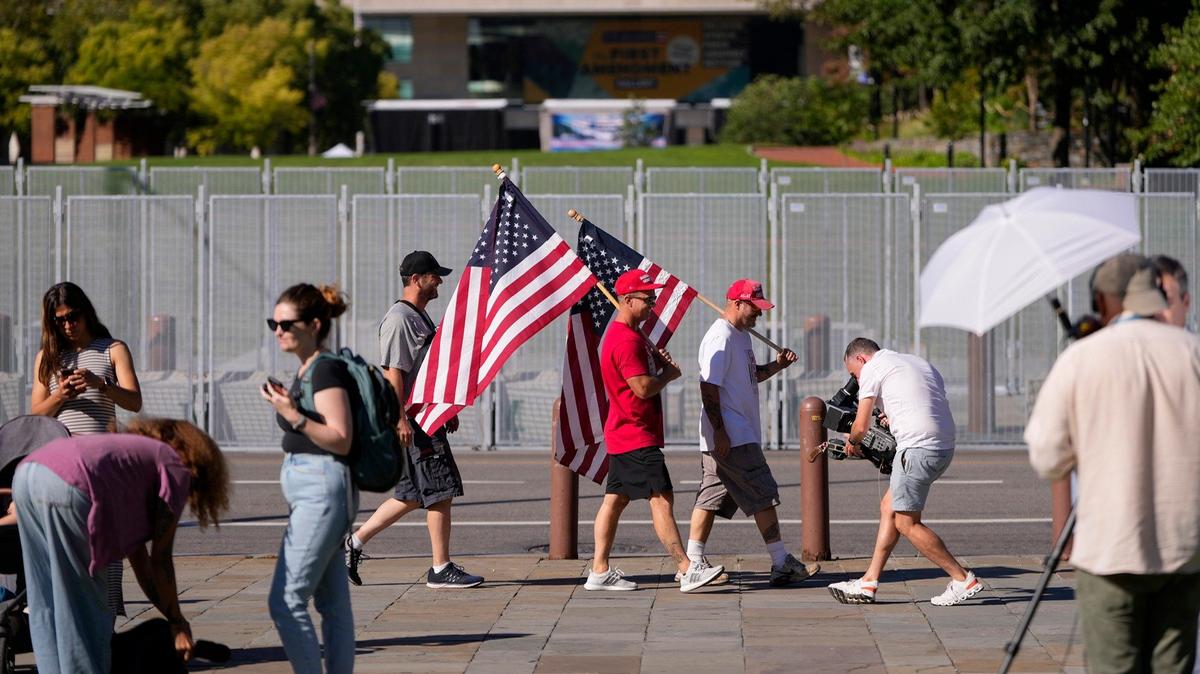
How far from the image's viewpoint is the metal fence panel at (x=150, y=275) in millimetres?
18578

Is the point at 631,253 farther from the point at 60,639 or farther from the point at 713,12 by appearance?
the point at 713,12

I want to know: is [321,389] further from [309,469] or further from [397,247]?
[397,247]

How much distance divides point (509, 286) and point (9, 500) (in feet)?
12.7

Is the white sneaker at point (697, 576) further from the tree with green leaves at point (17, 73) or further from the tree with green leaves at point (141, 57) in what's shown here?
the tree with green leaves at point (17, 73)

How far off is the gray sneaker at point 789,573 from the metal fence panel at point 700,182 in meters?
17.6

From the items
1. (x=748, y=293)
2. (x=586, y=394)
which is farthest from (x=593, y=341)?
(x=748, y=293)

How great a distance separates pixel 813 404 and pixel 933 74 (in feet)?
78.0

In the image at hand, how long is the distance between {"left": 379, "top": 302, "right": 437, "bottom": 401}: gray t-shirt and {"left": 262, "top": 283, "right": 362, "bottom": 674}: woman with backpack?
3.22 metres

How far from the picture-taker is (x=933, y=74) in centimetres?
3347

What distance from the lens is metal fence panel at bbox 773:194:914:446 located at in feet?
60.0

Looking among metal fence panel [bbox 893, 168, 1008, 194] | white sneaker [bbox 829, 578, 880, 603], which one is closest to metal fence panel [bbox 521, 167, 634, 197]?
metal fence panel [bbox 893, 168, 1008, 194]

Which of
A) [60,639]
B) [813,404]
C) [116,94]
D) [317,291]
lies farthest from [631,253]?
[116,94]

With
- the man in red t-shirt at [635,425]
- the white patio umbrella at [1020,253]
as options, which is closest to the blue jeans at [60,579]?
the white patio umbrella at [1020,253]

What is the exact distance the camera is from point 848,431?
393 inches
